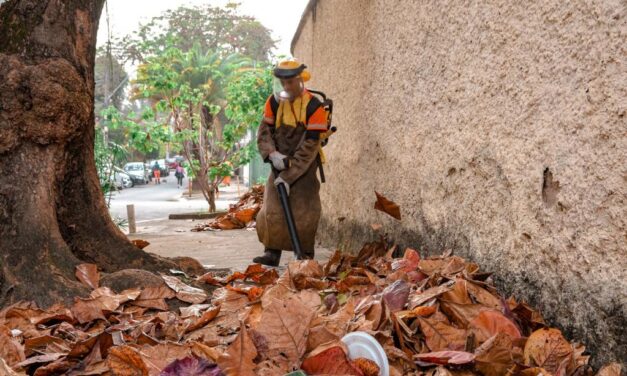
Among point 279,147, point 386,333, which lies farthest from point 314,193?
point 386,333

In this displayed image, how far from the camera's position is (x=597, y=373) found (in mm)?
2014

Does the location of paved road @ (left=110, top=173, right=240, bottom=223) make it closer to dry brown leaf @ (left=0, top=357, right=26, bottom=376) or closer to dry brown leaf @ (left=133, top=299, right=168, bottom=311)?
dry brown leaf @ (left=133, top=299, right=168, bottom=311)

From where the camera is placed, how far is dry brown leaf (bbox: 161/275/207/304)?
3303 millimetres

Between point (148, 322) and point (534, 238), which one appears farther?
point (148, 322)

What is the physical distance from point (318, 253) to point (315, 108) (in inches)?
69.9

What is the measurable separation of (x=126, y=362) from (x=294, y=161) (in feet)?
9.92

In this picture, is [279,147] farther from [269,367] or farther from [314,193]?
[269,367]

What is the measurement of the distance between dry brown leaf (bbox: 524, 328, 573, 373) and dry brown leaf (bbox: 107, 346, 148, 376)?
3.92 feet

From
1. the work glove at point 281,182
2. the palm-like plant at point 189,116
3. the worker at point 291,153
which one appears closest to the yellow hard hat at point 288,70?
the worker at point 291,153

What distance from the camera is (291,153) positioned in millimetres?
5164

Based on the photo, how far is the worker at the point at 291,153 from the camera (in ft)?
16.3

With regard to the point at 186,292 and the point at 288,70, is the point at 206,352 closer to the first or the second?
the point at 186,292

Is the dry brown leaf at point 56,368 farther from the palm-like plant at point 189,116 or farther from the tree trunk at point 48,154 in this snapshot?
the palm-like plant at point 189,116

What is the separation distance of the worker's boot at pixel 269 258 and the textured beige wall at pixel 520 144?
987 mm
